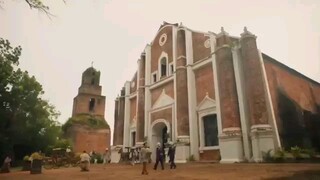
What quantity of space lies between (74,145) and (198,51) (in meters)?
23.8

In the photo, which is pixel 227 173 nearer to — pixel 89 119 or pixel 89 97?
pixel 89 119

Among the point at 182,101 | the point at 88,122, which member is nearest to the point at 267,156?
the point at 182,101

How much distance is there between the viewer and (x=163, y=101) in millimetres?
22281

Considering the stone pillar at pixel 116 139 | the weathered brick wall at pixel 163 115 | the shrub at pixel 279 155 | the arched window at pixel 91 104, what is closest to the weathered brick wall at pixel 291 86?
the shrub at pixel 279 155

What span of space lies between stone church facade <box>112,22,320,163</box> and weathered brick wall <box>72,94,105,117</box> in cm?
1520

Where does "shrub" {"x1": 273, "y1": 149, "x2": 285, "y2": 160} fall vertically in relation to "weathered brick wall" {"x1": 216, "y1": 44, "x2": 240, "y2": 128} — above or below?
below

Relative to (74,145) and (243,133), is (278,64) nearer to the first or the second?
(243,133)

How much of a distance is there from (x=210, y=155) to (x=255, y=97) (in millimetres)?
5025

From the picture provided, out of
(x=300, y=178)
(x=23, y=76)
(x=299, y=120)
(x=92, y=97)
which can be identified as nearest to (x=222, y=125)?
(x=299, y=120)

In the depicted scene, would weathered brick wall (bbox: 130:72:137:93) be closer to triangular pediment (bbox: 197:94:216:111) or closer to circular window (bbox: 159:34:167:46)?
circular window (bbox: 159:34:167:46)

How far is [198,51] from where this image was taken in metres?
20.3

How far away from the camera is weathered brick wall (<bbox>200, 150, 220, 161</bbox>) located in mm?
16509

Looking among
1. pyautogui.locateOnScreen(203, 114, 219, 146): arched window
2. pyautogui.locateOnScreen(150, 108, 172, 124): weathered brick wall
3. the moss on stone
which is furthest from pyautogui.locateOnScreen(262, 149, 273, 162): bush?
the moss on stone

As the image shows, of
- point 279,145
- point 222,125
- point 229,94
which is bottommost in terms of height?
point 279,145
